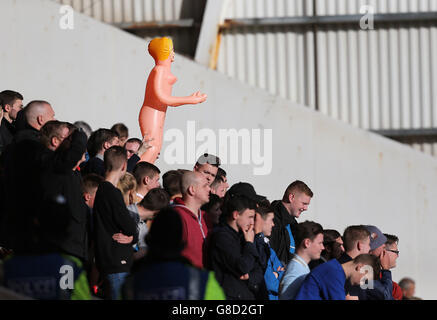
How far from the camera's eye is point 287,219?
8.55 metres

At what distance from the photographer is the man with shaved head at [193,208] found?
672cm

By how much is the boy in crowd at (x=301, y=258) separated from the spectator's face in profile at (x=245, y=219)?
1.32 feet

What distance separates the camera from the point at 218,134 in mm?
12977

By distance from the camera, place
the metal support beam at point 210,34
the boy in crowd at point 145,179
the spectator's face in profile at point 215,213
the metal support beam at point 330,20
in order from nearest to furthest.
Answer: the spectator's face in profile at point 215,213 < the boy in crowd at point 145,179 < the metal support beam at point 210,34 < the metal support beam at point 330,20

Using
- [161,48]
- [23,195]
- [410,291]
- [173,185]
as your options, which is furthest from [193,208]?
[410,291]

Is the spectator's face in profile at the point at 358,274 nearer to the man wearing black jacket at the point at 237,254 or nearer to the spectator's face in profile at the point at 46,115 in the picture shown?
the man wearing black jacket at the point at 237,254

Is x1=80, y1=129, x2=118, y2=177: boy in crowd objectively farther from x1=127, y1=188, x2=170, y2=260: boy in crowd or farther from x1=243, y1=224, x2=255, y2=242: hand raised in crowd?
x1=243, y1=224, x2=255, y2=242: hand raised in crowd

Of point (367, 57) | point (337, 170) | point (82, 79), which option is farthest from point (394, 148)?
point (82, 79)

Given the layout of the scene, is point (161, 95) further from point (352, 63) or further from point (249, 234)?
point (352, 63)

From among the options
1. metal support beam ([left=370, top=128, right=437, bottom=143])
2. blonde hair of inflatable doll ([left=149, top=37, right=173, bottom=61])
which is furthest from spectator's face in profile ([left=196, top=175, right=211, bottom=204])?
metal support beam ([left=370, top=128, right=437, bottom=143])

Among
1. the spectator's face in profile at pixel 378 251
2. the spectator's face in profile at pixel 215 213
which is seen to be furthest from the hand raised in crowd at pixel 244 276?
the spectator's face in profile at pixel 378 251

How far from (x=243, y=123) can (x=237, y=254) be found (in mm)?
6715
